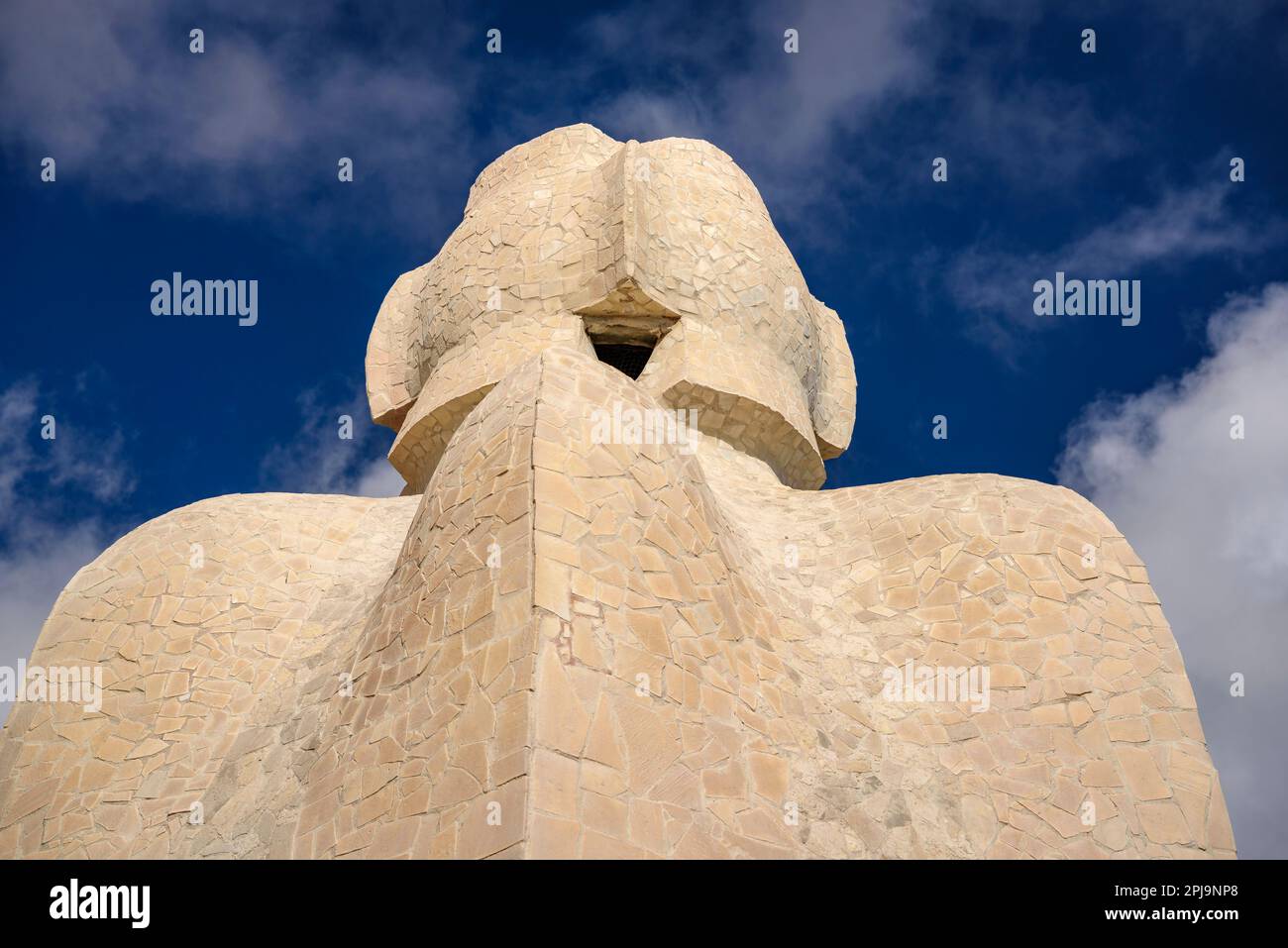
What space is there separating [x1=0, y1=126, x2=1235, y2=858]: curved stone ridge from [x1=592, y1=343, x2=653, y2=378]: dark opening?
90 cm

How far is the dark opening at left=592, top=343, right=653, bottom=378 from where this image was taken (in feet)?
33.7

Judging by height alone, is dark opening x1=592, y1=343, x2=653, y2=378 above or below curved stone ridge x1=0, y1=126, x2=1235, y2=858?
above

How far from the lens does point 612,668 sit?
16.6 ft

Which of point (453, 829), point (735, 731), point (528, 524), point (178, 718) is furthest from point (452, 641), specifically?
point (178, 718)

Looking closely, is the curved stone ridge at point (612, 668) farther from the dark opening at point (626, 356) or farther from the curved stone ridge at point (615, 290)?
the dark opening at point (626, 356)

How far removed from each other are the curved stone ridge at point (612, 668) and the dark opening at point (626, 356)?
2.96ft

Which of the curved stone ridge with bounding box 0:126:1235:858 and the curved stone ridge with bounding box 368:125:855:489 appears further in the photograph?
the curved stone ridge with bounding box 368:125:855:489

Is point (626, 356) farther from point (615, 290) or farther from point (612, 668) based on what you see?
point (612, 668)

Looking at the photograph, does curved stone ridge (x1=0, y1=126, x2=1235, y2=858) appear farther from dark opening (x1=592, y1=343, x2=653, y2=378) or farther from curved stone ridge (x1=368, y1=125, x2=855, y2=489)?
dark opening (x1=592, y1=343, x2=653, y2=378)

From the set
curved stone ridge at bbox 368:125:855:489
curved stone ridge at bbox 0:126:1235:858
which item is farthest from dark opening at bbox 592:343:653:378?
curved stone ridge at bbox 0:126:1235:858

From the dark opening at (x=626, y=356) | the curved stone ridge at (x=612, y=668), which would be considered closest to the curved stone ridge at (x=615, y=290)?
the curved stone ridge at (x=612, y=668)

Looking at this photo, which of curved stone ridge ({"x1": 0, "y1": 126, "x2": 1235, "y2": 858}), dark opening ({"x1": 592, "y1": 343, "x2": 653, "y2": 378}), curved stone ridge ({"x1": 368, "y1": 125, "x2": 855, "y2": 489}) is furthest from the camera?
dark opening ({"x1": 592, "y1": 343, "x2": 653, "y2": 378})

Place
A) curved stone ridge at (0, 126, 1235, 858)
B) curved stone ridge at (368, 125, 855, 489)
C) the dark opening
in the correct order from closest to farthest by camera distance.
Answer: curved stone ridge at (0, 126, 1235, 858)
curved stone ridge at (368, 125, 855, 489)
the dark opening

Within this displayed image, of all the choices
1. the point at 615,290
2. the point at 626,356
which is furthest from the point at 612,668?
the point at 626,356
